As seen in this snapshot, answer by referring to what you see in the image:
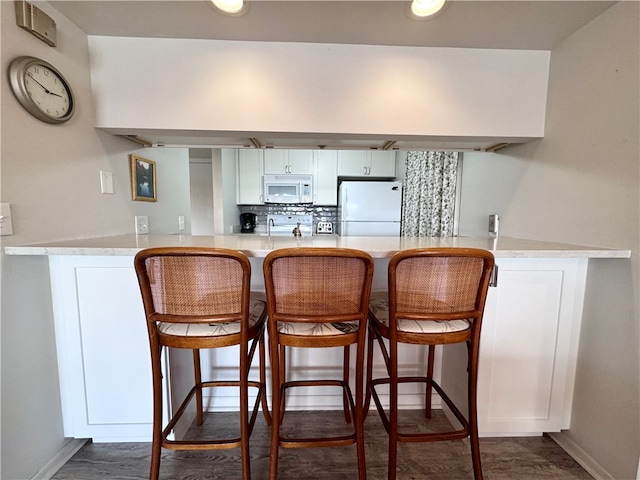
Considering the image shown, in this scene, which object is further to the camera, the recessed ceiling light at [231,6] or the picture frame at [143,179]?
the picture frame at [143,179]

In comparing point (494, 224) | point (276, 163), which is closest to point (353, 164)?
point (276, 163)

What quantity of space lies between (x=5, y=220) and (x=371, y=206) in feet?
10.4

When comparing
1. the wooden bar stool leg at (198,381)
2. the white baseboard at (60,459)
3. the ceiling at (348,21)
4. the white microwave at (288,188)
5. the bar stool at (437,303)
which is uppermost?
the ceiling at (348,21)

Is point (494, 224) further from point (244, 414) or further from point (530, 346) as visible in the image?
point (244, 414)

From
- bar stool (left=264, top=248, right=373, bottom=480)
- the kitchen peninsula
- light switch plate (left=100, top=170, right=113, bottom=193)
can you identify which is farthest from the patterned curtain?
light switch plate (left=100, top=170, right=113, bottom=193)

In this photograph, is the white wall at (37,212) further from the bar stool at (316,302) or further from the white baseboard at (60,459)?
the bar stool at (316,302)

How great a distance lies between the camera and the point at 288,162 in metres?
3.80

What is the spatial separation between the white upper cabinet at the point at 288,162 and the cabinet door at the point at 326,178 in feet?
0.42

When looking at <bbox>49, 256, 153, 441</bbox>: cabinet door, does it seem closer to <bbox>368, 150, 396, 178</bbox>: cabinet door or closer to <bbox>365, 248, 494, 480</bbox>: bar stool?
<bbox>365, 248, 494, 480</bbox>: bar stool

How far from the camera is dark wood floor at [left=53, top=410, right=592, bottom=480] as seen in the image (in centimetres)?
121

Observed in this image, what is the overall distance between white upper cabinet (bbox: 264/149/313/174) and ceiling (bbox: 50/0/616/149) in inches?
89.9

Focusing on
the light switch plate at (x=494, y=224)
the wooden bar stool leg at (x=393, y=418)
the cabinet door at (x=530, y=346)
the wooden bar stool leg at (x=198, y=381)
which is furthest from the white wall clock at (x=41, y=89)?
the light switch plate at (x=494, y=224)

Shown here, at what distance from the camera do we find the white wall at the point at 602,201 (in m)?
1.10

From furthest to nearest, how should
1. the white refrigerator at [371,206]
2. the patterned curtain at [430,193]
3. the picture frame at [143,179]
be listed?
the white refrigerator at [371,206], the patterned curtain at [430,193], the picture frame at [143,179]
